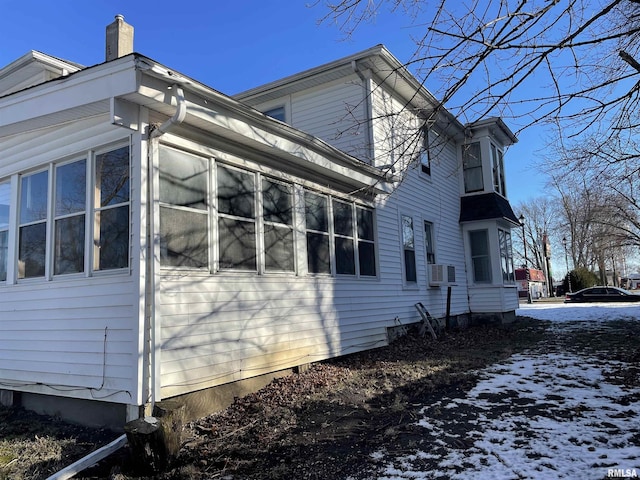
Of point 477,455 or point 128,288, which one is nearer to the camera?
point 477,455

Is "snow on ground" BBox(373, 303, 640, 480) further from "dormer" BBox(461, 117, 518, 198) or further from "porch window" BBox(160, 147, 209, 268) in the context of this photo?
"dormer" BBox(461, 117, 518, 198)

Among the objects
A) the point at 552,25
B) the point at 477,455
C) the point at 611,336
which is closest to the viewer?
the point at 477,455

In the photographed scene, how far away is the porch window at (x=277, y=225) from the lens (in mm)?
6754

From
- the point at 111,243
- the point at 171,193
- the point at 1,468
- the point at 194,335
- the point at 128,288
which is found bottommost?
the point at 1,468

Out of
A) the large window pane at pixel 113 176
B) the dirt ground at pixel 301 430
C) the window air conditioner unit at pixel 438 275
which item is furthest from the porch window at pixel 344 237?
the large window pane at pixel 113 176

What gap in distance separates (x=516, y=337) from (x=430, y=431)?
316 inches

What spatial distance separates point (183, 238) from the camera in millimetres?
5422

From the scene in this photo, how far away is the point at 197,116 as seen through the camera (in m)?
5.30

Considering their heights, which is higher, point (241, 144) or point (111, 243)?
point (241, 144)

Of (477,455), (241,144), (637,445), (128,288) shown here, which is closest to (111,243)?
(128,288)

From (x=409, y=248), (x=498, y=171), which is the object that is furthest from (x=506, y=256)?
(x=409, y=248)

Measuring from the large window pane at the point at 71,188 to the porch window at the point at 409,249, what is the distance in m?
7.23

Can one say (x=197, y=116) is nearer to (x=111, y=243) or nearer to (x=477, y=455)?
(x=111, y=243)

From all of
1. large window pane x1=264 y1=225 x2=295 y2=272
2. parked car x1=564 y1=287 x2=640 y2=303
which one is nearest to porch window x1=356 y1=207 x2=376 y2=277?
large window pane x1=264 y1=225 x2=295 y2=272
